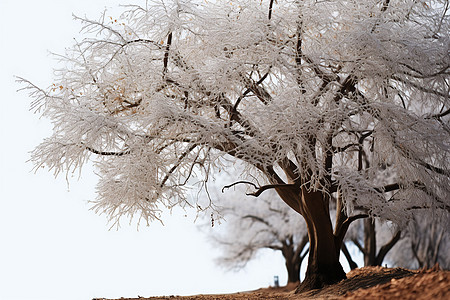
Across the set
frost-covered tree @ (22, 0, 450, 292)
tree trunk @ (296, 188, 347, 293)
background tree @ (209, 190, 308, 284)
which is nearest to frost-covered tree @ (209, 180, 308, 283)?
background tree @ (209, 190, 308, 284)

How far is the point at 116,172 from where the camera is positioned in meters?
7.09

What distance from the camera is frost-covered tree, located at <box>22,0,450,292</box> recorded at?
21.6 feet

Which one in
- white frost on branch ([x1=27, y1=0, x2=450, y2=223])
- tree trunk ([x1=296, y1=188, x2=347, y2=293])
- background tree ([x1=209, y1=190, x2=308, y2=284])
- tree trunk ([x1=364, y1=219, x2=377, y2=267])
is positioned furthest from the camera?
background tree ([x1=209, y1=190, x2=308, y2=284])

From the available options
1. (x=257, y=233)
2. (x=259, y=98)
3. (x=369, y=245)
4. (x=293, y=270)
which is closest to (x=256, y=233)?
(x=257, y=233)

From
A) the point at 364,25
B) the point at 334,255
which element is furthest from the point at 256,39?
the point at 334,255

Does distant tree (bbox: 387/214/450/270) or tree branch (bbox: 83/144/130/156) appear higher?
tree branch (bbox: 83/144/130/156)

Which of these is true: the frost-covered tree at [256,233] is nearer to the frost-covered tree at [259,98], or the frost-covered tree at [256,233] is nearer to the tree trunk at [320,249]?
the tree trunk at [320,249]

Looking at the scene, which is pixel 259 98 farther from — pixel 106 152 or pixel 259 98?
pixel 106 152

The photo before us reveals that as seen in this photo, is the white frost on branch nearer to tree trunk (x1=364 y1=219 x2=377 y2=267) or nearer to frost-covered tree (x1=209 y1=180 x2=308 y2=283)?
tree trunk (x1=364 y1=219 x2=377 y2=267)

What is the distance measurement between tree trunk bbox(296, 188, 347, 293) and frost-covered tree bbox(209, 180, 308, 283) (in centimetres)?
599

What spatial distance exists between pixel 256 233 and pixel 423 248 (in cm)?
472

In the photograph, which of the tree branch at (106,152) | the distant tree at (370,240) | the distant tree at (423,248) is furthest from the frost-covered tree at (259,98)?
the distant tree at (423,248)

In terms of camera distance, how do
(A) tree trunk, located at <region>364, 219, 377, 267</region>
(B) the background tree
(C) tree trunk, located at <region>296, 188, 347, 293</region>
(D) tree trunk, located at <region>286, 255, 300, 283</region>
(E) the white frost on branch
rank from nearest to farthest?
(E) the white frost on branch, (C) tree trunk, located at <region>296, 188, 347, 293</region>, (A) tree trunk, located at <region>364, 219, 377, 267</region>, (D) tree trunk, located at <region>286, 255, 300, 283</region>, (B) the background tree

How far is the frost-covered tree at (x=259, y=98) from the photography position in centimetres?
659
